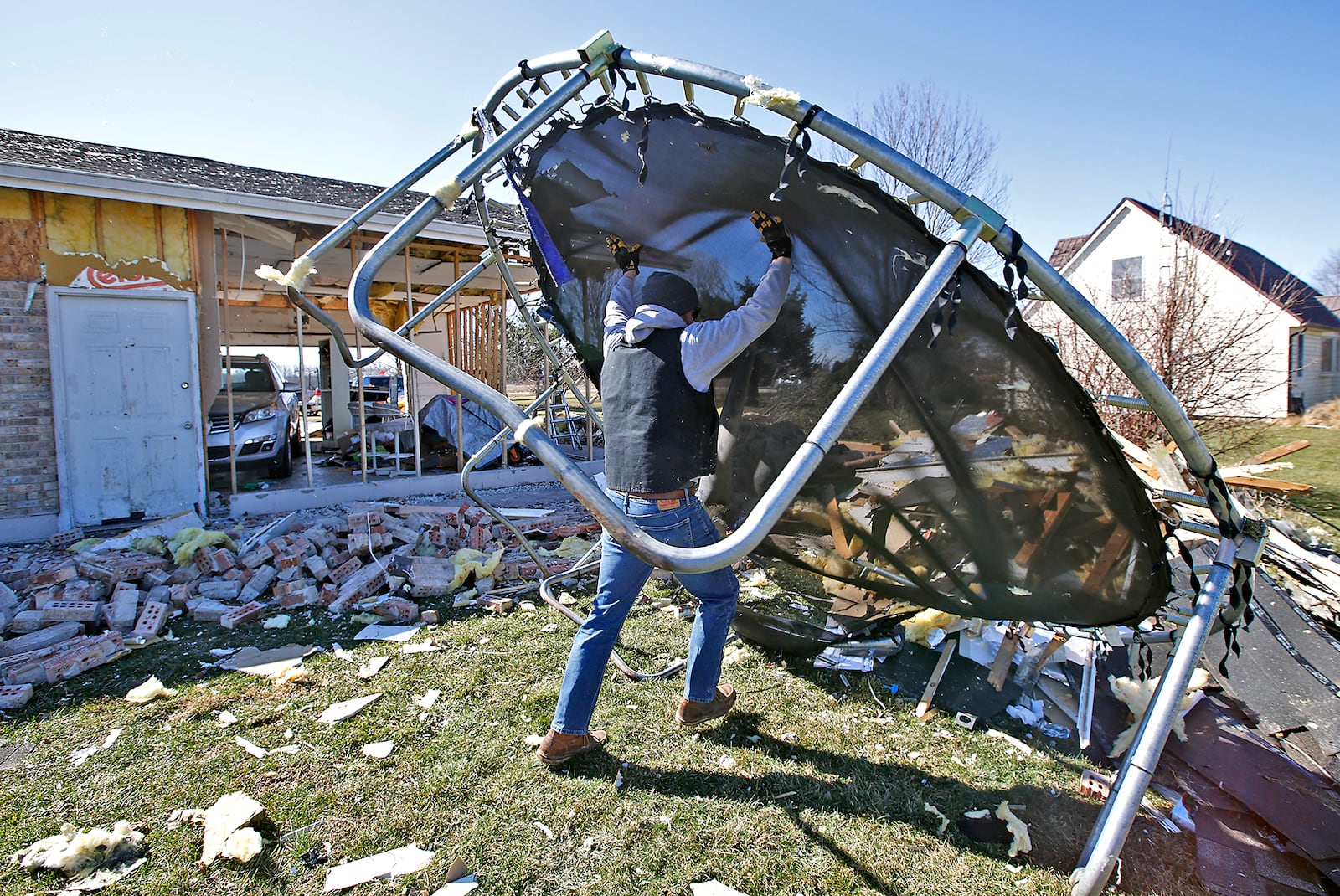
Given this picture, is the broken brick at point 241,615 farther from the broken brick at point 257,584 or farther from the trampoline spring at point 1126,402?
the trampoline spring at point 1126,402

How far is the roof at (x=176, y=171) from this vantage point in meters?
7.38

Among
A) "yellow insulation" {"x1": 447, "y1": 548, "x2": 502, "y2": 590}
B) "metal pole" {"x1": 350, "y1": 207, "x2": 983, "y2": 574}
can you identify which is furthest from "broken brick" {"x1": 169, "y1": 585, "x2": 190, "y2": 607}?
"metal pole" {"x1": 350, "y1": 207, "x2": 983, "y2": 574}

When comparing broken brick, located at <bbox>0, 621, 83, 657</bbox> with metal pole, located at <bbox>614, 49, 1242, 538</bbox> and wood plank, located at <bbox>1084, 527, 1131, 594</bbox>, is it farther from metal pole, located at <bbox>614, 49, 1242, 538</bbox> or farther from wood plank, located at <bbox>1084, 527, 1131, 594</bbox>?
wood plank, located at <bbox>1084, 527, 1131, 594</bbox>

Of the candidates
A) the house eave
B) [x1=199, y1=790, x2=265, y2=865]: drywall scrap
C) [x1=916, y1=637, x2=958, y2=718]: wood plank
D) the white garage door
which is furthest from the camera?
the white garage door

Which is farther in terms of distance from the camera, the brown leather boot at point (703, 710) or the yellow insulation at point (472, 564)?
the yellow insulation at point (472, 564)

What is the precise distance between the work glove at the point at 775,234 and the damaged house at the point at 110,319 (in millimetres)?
7923

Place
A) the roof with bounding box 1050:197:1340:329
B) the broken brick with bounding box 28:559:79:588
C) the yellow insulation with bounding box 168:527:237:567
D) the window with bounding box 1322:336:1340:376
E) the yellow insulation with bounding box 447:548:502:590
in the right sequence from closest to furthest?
the broken brick with bounding box 28:559:79:588, the yellow insulation with bounding box 447:548:502:590, the yellow insulation with bounding box 168:527:237:567, the roof with bounding box 1050:197:1340:329, the window with bounding box 1322:336:1340:376

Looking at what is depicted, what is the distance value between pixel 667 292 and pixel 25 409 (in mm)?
8200

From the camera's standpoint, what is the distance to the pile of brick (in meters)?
4.38

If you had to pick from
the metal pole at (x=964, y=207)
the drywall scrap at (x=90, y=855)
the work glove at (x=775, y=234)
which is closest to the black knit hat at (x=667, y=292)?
the work glove at (x=775, y=234)

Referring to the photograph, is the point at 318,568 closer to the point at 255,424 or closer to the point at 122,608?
the point at 122,608

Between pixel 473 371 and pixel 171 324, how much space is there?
4.70 meters

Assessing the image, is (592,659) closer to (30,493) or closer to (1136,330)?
(30,493)

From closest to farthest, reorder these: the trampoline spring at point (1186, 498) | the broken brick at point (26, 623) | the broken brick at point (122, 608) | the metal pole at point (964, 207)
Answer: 1. the metal pole at point (964, 207)
2. the trampoline spring at point (1186, 498)
3. the broken brick at point (26, 623)
4. the broken brick at point (122, 608)
